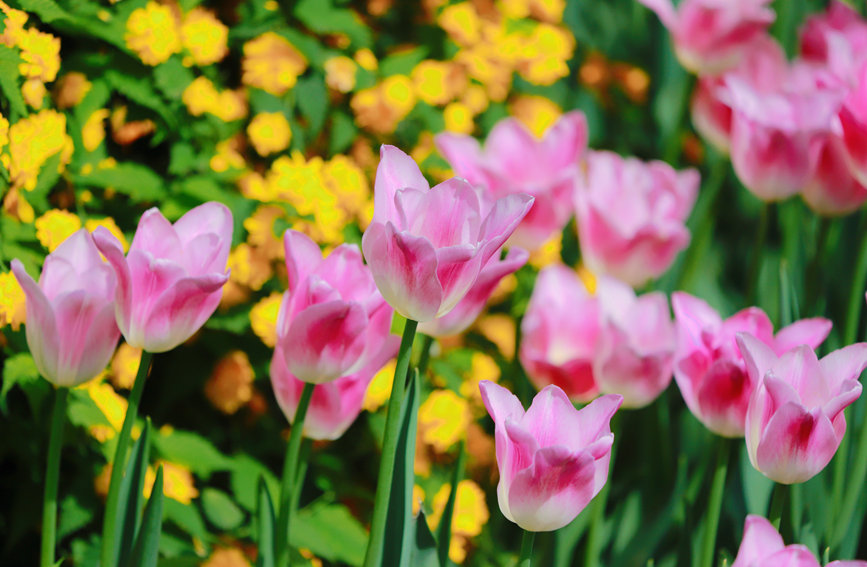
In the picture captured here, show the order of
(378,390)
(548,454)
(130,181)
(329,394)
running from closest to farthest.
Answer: (548,454) < (329,394) < (130,181) < (378,390)

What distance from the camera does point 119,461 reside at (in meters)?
0.75

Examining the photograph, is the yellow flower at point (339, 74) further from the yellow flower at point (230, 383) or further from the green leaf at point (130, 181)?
the yellow flower at point (230, 383)

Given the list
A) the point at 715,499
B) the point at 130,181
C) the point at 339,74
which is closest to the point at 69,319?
the point at 130,181

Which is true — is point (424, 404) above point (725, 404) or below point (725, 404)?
below

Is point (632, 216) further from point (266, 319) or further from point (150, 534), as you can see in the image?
point (150, 534)

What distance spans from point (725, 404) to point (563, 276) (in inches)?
15.0

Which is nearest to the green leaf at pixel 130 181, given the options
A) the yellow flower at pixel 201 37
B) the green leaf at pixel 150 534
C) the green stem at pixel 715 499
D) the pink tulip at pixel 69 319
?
the yellow flower at pixel 201 37

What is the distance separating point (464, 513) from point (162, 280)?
2.35ft

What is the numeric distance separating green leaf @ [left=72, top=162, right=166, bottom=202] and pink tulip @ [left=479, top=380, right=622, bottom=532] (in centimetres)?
60

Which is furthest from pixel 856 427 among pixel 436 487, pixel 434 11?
pixel 434 11

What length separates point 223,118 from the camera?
1.25 metres

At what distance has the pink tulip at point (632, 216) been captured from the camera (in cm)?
123

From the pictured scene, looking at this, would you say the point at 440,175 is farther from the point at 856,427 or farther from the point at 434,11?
the point at 856,427

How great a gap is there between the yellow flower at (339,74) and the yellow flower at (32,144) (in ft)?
1.53
